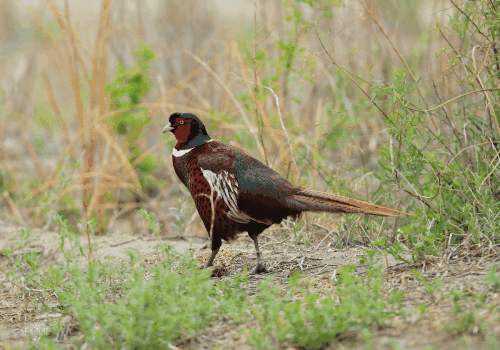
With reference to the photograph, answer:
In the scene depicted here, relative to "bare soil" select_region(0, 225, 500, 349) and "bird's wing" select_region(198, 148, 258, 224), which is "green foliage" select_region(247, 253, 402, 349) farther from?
"bird's wing" select_region(198, 148, 258, 224)

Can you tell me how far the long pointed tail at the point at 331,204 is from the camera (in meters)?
2.74

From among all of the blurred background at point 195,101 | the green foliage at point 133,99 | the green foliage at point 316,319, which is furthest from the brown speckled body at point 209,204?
the green foliage at point 133,99

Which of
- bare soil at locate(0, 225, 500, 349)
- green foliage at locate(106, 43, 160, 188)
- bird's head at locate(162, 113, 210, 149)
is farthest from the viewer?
green foliage at locate(106, 43, 160, 188)

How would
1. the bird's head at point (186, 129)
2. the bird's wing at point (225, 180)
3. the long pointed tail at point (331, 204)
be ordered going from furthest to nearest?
the bird's head at point (186, 129)
the bird's wing at point (225, 180)
the long pointed tail at point (331, 204)

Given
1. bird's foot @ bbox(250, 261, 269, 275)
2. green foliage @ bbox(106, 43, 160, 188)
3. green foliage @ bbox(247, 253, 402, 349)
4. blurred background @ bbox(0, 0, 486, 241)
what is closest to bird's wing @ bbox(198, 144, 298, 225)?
bird's foot @ bbox(250, 261, 269, 275)

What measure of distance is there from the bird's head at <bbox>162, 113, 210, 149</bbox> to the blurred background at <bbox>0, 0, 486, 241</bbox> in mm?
557

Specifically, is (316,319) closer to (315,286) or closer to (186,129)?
(315,286)

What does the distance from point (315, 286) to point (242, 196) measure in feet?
2.26

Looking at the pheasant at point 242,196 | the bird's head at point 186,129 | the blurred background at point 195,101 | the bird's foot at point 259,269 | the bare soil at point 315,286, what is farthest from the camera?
the blurred background at point 195,101

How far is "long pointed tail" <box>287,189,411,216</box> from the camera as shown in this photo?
108 inches

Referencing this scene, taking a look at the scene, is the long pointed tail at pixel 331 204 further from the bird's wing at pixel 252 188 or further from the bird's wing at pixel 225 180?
the bird's wing at pixel 225 180

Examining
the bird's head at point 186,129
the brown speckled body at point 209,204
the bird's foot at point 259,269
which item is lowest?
the bird's foot at point 259,269

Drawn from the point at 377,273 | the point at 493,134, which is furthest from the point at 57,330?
the point at 493,134

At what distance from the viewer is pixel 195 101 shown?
6098mm
